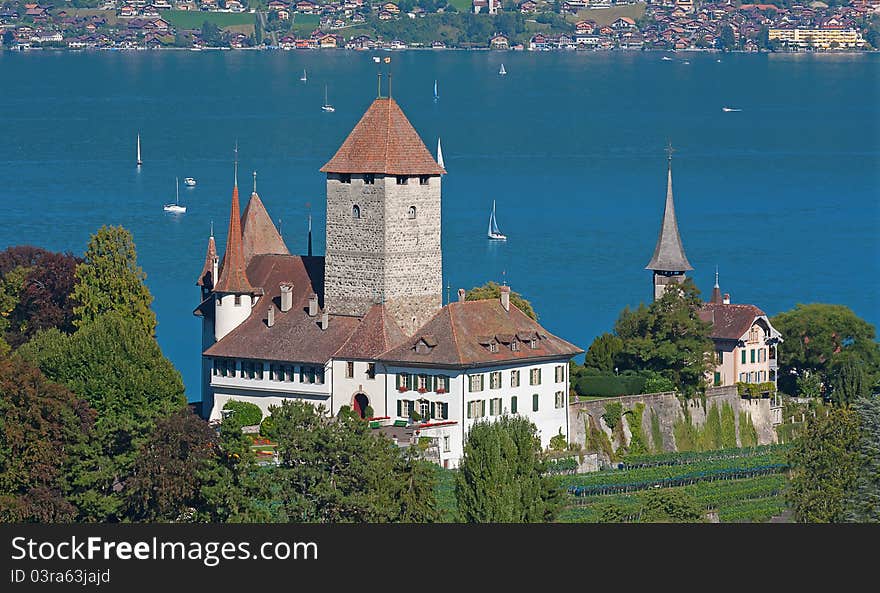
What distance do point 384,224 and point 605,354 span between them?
10.8m

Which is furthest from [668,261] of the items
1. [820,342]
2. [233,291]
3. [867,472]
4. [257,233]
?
[867,472]

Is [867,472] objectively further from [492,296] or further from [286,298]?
[492,296]

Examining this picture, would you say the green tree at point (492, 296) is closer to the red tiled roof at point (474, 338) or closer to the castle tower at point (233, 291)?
the red tiled roof at point (474, 338)

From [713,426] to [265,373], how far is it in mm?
16050

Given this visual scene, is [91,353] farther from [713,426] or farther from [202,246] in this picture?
[202,246]

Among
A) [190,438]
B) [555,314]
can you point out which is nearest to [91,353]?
[190,438]

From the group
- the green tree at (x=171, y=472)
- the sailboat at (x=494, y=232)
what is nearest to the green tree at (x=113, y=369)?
the green tree at (x=171, y=472)

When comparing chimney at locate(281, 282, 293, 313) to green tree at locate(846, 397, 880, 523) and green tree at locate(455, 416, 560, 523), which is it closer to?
green tree at locate(846, 397, 880, 523)

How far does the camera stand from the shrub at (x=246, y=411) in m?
76.6

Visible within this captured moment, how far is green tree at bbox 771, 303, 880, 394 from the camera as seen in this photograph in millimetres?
91062

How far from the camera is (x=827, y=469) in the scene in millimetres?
60469

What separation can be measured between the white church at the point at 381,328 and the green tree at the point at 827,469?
46.9 feet

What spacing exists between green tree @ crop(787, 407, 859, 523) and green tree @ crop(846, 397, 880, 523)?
0.16 metres

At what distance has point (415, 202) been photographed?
7938 cm
